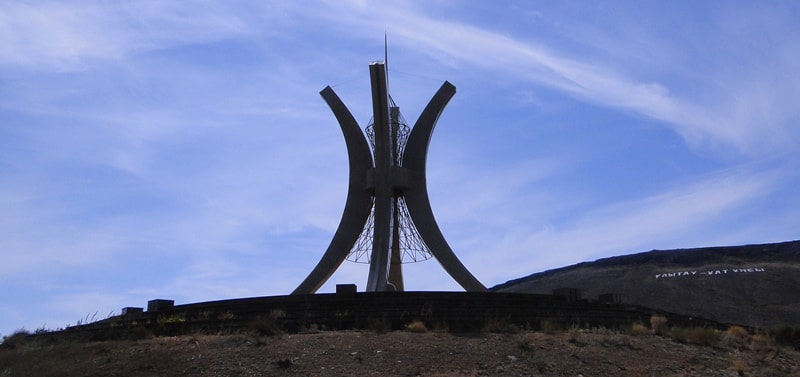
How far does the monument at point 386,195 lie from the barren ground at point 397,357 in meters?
10.4

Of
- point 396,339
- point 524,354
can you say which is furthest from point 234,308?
point 524,354

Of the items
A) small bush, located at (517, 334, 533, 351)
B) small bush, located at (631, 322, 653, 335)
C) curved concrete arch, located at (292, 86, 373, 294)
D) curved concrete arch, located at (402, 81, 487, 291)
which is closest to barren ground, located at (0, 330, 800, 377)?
small bush, located at (517, 334, 533, 351)

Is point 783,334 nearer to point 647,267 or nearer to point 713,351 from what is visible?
point 713,351

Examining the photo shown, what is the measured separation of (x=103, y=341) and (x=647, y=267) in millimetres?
29121

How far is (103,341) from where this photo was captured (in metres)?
14.0

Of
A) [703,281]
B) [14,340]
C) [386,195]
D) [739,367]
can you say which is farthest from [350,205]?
[703,281]

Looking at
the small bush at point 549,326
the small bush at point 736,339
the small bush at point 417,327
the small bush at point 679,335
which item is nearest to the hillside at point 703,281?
the small bush at point 736,339

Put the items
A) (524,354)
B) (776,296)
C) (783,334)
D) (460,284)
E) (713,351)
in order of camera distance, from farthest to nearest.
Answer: (776,296) < (460,284) < (783,334) < (713,351) < (524,354)

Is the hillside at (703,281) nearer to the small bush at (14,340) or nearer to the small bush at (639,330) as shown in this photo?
the small bush at (639,330)

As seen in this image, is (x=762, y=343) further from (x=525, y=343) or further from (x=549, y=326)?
(x=525, y=343)

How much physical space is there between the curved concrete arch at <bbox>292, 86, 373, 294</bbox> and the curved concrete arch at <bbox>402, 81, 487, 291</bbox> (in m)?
1.20

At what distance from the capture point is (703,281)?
114 ft

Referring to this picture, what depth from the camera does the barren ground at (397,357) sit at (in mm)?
11219

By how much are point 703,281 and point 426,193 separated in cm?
1543
